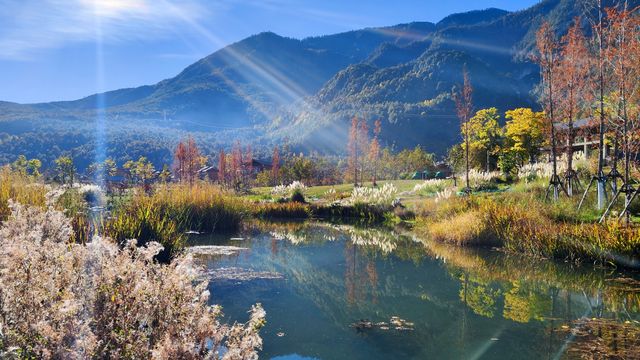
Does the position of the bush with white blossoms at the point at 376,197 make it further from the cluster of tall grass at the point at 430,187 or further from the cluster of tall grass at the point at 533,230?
the cluster of tall grass at the point at 533,230

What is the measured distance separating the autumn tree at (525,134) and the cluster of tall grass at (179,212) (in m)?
21.4

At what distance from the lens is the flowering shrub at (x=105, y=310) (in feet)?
9.31

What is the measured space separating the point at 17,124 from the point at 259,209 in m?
170

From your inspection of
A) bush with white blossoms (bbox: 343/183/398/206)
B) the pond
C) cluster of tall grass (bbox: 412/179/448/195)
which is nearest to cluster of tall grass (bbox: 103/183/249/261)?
the pond

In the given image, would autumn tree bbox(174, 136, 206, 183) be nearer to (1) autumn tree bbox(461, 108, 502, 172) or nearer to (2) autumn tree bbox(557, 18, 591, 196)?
(1) autumn tree bbox(461, 108, 502, 172)

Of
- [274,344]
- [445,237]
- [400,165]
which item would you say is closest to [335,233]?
[445,237]

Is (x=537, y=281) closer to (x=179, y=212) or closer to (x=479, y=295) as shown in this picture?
(x=479, y=295)

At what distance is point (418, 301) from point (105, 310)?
6708 mm

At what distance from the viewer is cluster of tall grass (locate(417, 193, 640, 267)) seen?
11656mm

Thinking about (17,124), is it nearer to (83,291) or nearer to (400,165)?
(400,165)

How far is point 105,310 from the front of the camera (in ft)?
10.6

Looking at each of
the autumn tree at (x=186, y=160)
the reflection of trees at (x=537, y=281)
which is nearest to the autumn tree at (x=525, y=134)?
the autumn tree at (x=186, y=160)

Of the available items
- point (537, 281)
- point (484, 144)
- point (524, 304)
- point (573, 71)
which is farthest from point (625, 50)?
point (484, 144)

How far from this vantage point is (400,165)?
6431 centimetres
